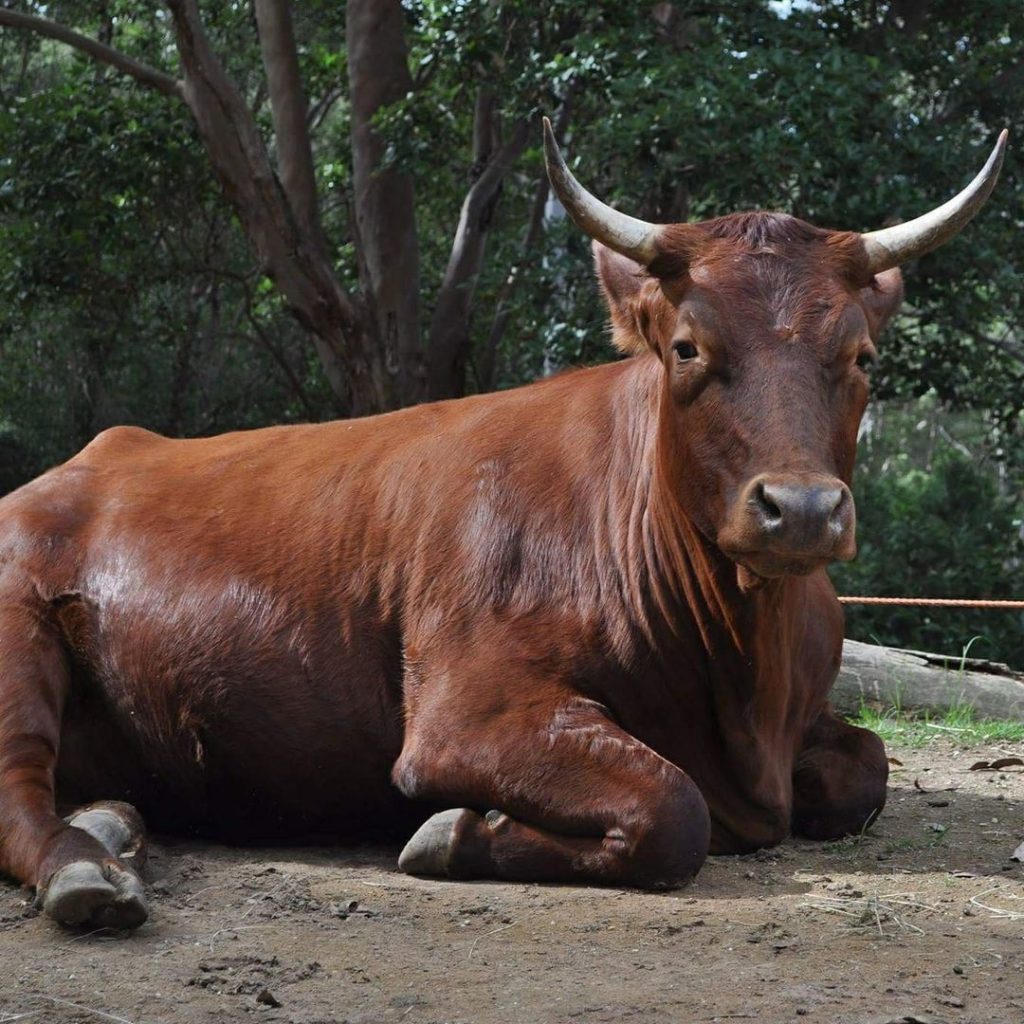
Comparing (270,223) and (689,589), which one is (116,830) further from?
(270,223)

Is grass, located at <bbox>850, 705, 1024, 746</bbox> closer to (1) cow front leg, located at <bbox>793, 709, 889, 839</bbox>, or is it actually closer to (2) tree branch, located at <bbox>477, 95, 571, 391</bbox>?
(1) cow front leg, located at <bbox>793, 709, 889, 839</bbox>

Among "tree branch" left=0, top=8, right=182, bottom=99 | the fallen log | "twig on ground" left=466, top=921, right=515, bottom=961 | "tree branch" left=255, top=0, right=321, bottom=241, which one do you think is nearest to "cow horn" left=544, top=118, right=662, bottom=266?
"twig on ground" left=466, top=921, right=515, bottom=961

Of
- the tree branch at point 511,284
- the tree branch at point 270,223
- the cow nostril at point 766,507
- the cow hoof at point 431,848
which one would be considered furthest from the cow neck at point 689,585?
the tree branch at point 270,223

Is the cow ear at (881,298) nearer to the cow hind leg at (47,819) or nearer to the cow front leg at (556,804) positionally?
the cow front leg at (556,804)

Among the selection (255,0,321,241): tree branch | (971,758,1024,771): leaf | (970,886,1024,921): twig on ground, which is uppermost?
(255,0,321,241): tree branch

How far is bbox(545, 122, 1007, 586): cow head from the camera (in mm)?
4508

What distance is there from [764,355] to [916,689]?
4.08 m

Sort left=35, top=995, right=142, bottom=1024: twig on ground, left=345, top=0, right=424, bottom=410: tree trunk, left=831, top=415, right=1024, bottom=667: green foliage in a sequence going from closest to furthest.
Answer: left=35, top=995, right=142, bottom=1024: twig on ground
left=831, top=415, right=1024, bottom=667: green foliage
left=345, top=0, right=424, bottom=410: tree trunk

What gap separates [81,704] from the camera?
5.85 m

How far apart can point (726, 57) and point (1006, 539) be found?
193 inches

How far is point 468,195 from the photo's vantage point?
623 inches

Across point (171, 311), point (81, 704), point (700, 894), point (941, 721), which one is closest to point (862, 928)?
point (700, 894)

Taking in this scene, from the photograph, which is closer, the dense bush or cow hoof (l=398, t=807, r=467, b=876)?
cow hoof (l=398, t=807, r=467, b=876)

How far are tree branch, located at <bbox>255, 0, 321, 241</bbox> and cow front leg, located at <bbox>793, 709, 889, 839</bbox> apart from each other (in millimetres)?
10108
